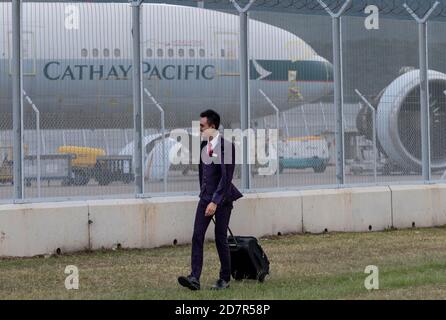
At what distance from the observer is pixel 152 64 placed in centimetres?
1695

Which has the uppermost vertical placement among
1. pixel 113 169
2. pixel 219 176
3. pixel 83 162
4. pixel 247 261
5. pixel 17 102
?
pixel 17 102

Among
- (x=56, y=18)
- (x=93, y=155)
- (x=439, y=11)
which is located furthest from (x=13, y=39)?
(x=439, y=11)

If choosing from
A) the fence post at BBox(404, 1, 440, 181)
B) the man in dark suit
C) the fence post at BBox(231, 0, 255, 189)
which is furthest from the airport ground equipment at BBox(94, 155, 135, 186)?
the fence post at BBox(404, 1, 440, 181)

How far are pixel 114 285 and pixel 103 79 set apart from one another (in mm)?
5617

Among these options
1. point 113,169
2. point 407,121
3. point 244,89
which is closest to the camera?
point 113,169

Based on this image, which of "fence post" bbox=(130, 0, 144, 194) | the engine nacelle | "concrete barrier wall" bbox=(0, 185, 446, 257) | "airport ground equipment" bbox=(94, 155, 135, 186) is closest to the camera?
"concrete barrier wall" bbox=(0, 185, 446, 257)

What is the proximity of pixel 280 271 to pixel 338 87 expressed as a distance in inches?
239

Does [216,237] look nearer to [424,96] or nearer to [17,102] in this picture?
[17,102]

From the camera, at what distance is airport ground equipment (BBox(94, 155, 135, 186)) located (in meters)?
15.6

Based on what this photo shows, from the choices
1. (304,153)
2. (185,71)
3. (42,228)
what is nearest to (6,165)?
(42,228)

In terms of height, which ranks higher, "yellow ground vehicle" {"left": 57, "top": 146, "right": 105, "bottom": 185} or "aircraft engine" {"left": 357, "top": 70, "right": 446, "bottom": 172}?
"aircraft engine" {"left": 357, "top": 70, "right": 446, "bottom": 172}

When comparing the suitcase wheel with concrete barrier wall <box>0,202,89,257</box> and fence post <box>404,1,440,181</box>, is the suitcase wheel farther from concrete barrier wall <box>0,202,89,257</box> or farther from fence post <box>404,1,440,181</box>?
fence post <box>404,1,440,181</box>

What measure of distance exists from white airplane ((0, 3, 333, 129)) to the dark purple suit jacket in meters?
4.15
